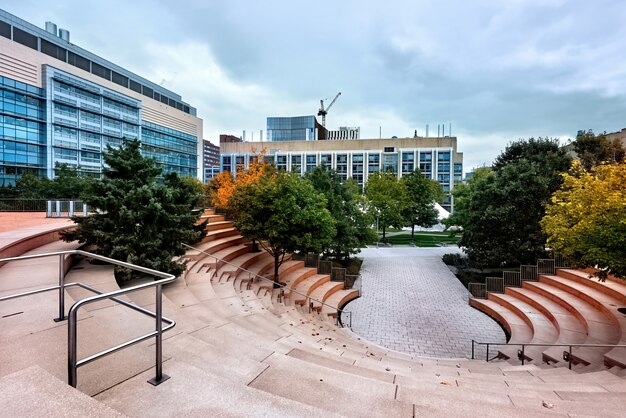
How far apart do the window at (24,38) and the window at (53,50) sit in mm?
1459

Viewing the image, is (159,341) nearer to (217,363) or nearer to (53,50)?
(217,363)

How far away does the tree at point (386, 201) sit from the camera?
3183cm

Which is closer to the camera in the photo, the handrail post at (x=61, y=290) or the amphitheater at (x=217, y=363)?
the amphitheater at (x=217, y=363)

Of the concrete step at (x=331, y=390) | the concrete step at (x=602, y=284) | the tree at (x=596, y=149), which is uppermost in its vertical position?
the tree at (x=596, y=149)

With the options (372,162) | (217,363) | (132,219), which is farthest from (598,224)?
(372,162)

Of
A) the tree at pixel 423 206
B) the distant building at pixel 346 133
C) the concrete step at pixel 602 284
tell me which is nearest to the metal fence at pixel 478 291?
the concrete step at pixel 602 284

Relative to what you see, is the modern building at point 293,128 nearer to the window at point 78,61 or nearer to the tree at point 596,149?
the window at point 78,61

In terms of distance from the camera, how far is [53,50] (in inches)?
2154

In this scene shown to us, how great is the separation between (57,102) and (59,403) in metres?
72.0

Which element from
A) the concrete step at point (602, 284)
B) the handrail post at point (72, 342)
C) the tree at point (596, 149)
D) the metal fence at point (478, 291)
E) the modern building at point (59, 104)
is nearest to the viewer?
the handrail post at point (72, 342)

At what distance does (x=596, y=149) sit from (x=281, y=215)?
3007cm

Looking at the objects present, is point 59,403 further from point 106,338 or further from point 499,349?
point 499,349

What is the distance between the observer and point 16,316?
420cm

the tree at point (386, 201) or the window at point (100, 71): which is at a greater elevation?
the window at point (100, 71)
